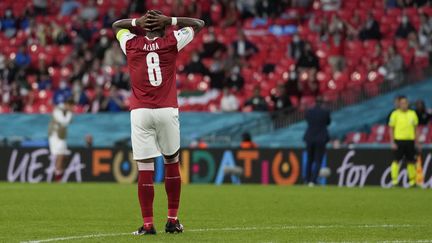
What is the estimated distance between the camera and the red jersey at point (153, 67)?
37.4ft

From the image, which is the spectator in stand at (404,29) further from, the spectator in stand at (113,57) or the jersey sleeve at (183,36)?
the jersey sleeve at (183,36)

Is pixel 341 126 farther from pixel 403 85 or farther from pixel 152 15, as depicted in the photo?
pixel 152 15

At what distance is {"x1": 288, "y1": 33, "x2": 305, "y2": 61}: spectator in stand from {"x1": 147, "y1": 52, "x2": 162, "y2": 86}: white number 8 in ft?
67.8

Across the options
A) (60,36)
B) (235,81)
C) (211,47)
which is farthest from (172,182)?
(60,36)

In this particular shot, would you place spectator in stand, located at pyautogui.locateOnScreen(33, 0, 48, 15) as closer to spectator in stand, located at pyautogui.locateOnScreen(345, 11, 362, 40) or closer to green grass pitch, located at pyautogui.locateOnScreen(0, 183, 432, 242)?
spectator in stand, located at pyautogui.locateOnScreen(345, 11, 362, 40)

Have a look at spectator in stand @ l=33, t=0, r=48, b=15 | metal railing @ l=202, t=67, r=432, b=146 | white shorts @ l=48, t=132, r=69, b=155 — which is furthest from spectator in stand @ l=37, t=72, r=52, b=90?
white shorts @ l=48, t=132, r=69, b=155

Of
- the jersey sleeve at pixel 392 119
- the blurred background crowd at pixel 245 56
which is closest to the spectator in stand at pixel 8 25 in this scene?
the blurred background crowd at pixel 245 56

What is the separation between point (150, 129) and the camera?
37.6 ft

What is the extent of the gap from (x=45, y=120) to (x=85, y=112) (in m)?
1.13

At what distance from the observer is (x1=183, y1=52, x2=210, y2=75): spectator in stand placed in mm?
32656

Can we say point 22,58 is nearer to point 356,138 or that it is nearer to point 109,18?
point 109,18

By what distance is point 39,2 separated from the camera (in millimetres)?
39094

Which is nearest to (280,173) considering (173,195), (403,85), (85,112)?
(403,85)

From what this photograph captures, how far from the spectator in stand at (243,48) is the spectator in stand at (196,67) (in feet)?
3.40
